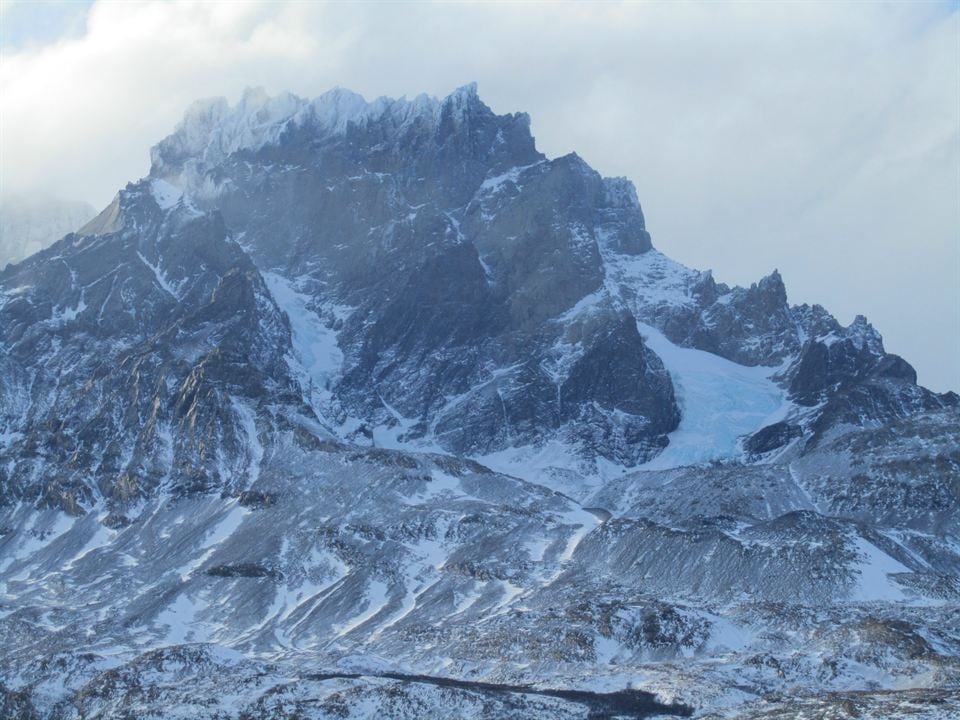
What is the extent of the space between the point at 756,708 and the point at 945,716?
2896 centimetres

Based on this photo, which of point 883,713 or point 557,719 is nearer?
point 883,713

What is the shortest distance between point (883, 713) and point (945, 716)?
24.7ft

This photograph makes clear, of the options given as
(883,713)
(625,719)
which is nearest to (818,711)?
(883,713)

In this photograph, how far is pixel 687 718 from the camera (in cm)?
19888

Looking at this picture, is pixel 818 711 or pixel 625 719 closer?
pixel 818 711

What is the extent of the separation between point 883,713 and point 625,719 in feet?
110

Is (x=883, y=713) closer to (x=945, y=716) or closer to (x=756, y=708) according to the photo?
(x=945, y=716)

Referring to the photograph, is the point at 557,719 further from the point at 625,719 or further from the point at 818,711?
the point at 818,711

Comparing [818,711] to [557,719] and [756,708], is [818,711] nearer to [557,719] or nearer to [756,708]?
[756,708]

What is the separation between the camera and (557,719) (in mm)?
199625

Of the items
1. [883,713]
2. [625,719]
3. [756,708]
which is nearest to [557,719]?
[625,719]

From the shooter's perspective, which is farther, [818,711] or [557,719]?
[557,719]

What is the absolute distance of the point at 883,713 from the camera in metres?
181

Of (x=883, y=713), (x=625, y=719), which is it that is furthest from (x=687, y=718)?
(x=883, y=713)
